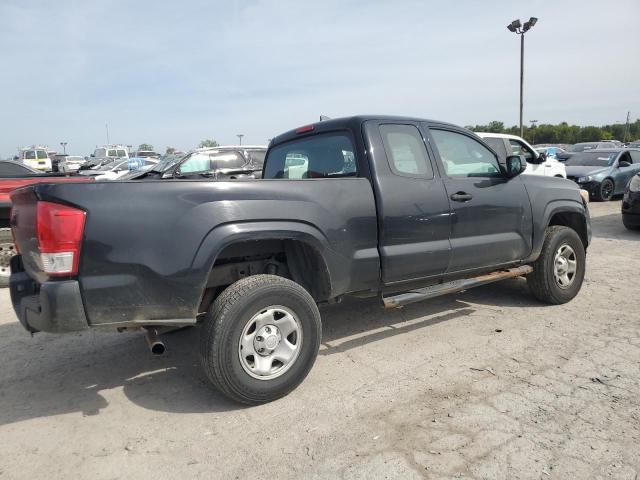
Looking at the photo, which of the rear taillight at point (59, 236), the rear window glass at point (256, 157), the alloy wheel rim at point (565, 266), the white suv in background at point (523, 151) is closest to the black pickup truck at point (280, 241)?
the rear taillight at point (59, 236)

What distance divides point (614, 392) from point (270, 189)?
8.64 feet

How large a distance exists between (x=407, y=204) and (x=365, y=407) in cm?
156

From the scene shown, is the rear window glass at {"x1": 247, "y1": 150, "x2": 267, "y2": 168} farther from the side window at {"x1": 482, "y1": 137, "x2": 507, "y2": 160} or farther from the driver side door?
the driver side door

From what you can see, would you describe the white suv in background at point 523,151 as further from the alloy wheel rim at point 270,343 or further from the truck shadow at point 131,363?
the alloy wheel rim at point 270,343

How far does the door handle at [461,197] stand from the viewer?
154 inches

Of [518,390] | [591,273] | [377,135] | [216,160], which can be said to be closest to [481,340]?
[518,390]

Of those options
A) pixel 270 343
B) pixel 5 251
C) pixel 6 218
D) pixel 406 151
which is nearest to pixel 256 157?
pixel 6 218

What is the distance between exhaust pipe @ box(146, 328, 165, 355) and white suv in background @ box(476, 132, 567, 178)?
8187mm

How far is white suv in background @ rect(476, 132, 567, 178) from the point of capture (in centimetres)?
1046

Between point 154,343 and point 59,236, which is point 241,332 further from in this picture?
point 59,236

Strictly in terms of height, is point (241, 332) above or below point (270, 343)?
above

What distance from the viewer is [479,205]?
4.11 meters

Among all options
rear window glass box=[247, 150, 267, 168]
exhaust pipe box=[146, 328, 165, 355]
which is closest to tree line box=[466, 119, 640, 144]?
rear window glass box=[247, 150, 267, 168]

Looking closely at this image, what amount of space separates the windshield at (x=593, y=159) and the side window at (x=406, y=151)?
43.9ft
